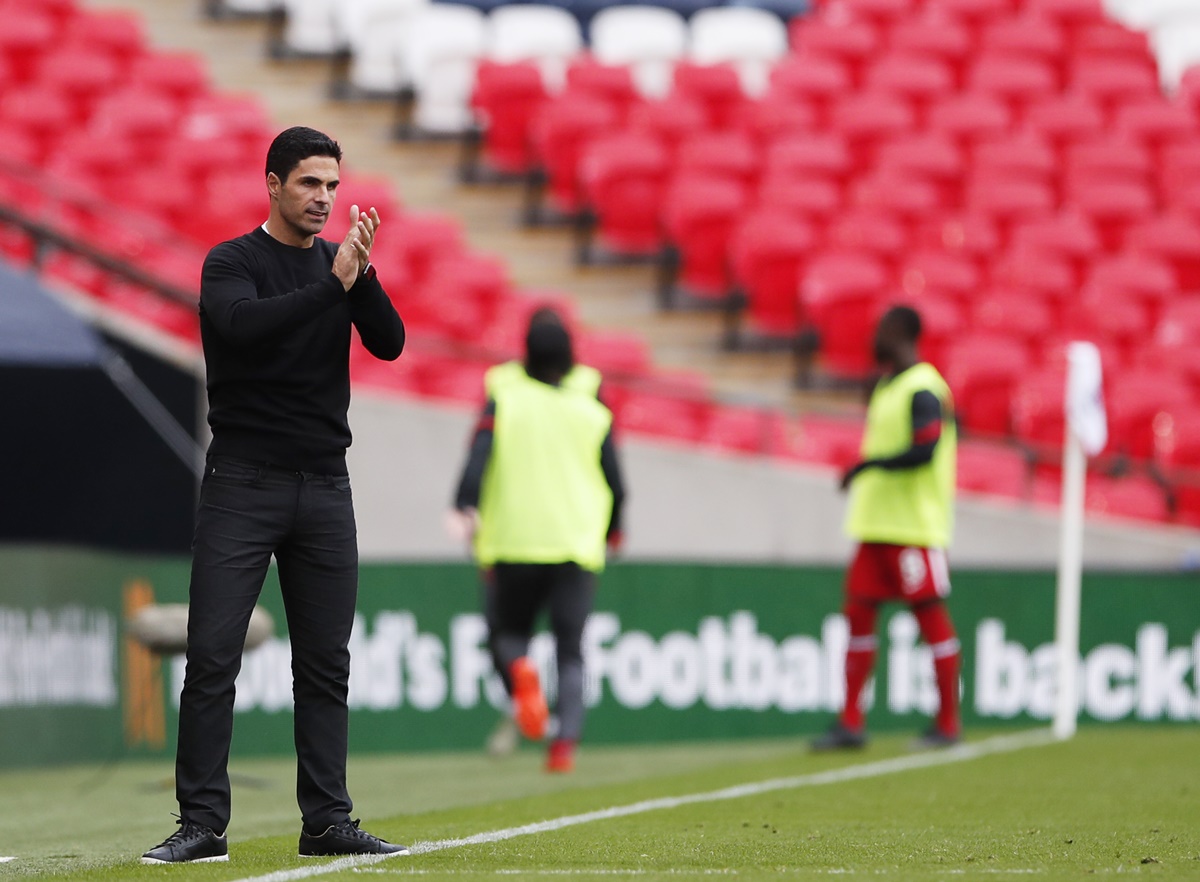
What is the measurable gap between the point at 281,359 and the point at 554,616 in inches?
160

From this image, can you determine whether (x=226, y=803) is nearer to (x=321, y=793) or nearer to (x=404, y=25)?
(x=321, y=793)

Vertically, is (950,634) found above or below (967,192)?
below

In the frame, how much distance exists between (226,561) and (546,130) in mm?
12697

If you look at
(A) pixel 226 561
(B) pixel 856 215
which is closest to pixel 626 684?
(B) pixel 856 215

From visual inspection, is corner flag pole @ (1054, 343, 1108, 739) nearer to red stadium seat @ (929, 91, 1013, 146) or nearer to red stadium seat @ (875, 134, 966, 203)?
red stadium seat @ (875, 134, 966, 203)

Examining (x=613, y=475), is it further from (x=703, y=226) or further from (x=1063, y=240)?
(x=1063, y=240)

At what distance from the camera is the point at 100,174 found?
15.6 metres

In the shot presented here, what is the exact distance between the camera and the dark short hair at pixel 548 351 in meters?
9.47

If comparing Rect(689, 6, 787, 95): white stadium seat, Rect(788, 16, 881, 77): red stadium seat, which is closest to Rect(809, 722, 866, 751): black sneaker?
Rect(788, 16, 881, 77): red stadium seat

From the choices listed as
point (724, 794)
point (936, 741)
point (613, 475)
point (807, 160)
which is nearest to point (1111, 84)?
point (807, 160)

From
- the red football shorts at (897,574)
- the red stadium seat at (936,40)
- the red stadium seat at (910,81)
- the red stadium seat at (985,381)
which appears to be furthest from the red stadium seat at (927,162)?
the red football shorts at (897,574)

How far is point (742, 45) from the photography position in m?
20.2

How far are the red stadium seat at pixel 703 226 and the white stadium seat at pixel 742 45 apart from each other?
348 centimetres

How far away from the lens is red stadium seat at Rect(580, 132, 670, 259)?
667 inches
